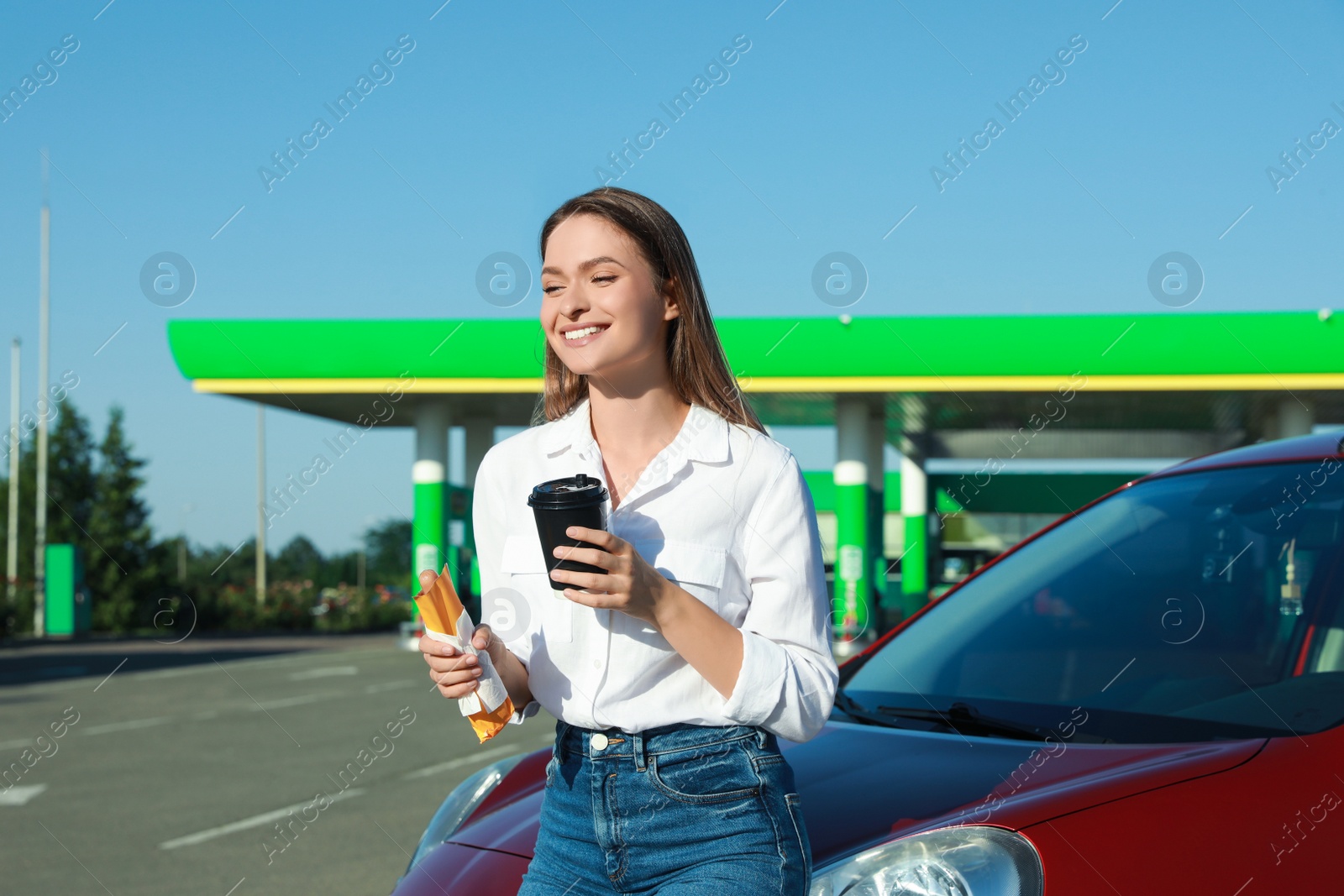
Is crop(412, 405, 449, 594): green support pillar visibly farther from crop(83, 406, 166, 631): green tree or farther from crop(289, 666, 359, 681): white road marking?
crop(83, 406, 166, 631): green tree

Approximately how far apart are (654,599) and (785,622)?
25cm

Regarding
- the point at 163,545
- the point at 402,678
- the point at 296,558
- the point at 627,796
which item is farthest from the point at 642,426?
the point at 296,558

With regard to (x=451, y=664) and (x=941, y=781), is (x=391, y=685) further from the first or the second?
(x=451, y=664)

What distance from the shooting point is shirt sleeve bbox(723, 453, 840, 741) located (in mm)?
1767

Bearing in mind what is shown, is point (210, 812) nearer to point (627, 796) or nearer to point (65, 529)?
point (627, 796)

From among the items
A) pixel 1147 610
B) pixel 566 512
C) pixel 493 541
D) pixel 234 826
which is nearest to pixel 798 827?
pixel 566 512

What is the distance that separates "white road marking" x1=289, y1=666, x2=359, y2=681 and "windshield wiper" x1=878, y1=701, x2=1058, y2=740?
14180 millimetres

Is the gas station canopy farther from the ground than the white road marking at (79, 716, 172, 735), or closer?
farther from the ground

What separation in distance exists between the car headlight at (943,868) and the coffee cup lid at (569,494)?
74 centimetres

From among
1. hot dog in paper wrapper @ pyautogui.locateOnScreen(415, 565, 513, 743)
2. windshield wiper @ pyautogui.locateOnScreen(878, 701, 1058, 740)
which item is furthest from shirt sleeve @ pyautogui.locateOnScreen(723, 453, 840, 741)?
windshield wiper @ pyautogui.locateOnScreen(878, 701, 1058, 740)

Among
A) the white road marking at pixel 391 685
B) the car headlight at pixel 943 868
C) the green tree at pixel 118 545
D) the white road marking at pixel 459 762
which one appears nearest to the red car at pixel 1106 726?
the car headlight at pixel 943 868

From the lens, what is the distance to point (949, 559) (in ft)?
125

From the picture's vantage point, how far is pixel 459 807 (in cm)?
280

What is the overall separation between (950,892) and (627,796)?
51 centimetres
